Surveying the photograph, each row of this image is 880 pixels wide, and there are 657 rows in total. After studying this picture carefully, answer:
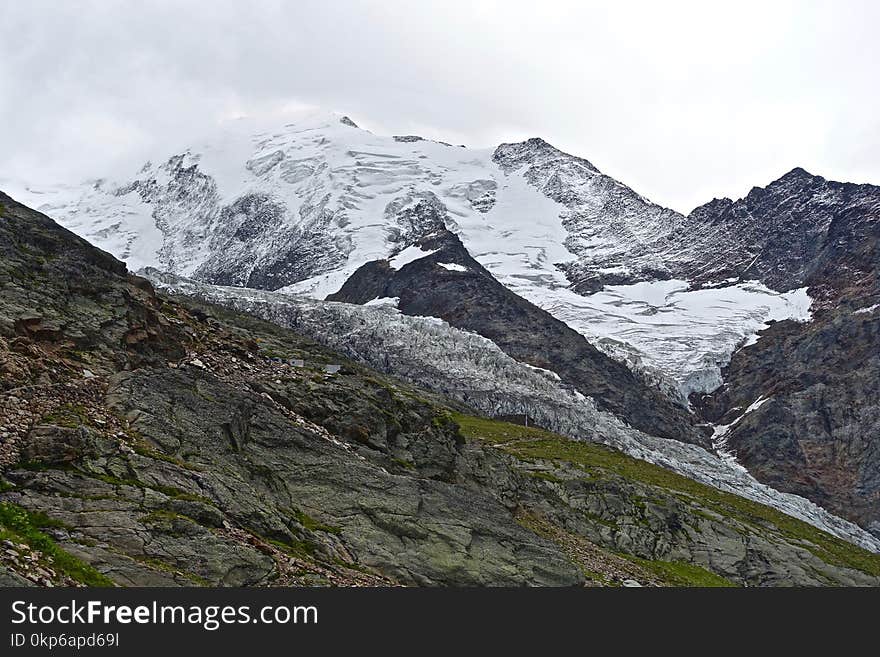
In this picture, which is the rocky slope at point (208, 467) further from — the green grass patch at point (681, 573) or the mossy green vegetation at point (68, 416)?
the green grass patch at point (681, 573)

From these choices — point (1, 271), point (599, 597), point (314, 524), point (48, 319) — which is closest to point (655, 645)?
point (599, 597)

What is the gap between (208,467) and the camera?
31391 millimetres

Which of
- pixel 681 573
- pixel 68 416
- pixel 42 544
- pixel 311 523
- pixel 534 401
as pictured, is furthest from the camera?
pixel 534 401

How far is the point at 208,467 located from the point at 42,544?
9571mm

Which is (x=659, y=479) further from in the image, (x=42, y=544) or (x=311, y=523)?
(x=42, y=544)

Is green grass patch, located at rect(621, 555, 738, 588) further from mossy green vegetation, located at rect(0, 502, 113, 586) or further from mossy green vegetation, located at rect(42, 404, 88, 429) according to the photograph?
mossy green vegetation, located at rect(0, 502, 113, 586)

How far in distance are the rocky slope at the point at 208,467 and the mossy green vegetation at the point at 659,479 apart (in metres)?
48.0

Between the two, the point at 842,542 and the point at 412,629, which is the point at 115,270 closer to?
the point at 412,629

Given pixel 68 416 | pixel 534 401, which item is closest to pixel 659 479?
pixel 534 401

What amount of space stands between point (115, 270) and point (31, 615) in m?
33.3

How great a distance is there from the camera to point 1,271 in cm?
3956

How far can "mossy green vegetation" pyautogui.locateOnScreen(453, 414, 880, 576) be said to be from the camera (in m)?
108

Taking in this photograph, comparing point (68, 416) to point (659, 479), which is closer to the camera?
point (68, 416)

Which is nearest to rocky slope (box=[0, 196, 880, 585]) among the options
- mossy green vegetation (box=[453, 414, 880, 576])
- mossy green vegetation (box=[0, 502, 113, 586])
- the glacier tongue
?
mossy green vegetation (box=[0, 502, 113, 586])
